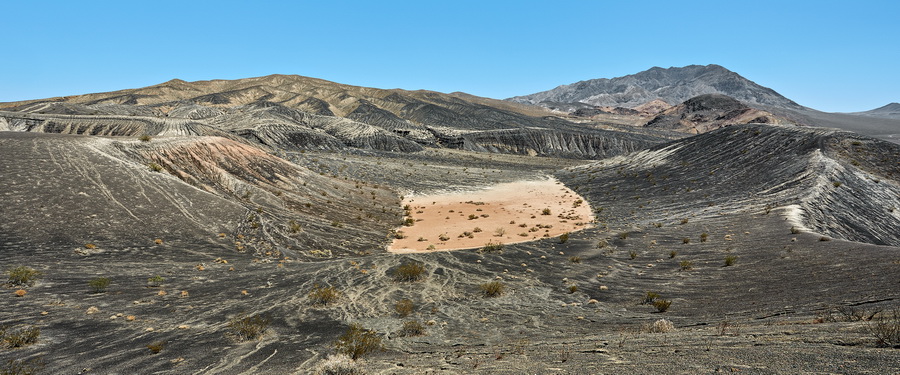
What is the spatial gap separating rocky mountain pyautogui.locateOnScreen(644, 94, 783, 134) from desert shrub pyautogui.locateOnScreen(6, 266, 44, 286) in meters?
156

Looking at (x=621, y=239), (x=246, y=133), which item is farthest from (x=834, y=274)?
(x=246, y=133)

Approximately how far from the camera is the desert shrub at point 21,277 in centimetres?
1145

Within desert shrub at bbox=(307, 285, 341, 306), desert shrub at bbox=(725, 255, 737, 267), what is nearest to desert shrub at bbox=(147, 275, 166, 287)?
desert shrub at bbox=(307, 285, 341, 306)

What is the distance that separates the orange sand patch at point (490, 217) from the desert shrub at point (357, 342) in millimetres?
11905

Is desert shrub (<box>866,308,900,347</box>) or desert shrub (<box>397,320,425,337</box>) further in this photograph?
desert shrub (<box>397,320,425,337</box>)

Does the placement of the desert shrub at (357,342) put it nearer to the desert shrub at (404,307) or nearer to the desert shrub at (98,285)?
the desert shrub at (404,307)

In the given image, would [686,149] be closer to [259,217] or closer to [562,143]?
[259,217]

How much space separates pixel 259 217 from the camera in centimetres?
2153

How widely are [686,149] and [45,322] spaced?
164 ft

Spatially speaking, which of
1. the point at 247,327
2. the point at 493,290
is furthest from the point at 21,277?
the point at 493,290

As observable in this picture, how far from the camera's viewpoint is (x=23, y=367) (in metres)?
7.49

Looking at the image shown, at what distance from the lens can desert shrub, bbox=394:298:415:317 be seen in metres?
11.9

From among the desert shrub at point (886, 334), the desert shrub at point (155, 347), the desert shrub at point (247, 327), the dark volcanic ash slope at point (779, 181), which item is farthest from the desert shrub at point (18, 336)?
the dark volcanic ash slope at point (779, 181)

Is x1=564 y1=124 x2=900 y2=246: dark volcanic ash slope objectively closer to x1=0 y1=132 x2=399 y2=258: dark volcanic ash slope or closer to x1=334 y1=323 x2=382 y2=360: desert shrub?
x1=334 y1=323 x2=382 y2=360: desert shrub
